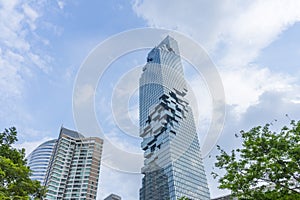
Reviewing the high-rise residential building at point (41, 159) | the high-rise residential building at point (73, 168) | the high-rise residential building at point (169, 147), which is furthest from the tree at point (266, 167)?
the high-rise residential building at point (41, 159)

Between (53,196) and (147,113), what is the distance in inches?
1828

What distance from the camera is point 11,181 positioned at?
12023 millimetres

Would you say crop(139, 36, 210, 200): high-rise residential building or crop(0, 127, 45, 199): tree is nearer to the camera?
crop(0, 127, 45, 199): tree

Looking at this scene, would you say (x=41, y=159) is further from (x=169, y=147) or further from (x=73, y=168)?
(x=169, y=147)

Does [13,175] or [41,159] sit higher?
[41,159]

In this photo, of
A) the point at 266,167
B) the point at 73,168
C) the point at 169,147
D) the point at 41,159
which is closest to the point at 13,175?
the point at 266,167

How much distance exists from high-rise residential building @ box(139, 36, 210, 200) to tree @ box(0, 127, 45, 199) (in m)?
64.4

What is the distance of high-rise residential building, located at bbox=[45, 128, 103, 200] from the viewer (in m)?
86.1

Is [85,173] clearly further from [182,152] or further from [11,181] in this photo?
[11,181]

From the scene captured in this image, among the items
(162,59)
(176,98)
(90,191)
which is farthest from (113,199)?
(162,59)

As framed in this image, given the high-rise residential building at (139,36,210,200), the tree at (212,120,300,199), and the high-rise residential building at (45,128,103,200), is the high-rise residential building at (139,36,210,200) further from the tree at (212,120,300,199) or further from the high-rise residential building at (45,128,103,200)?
A: the tree at (212,120,300,199)

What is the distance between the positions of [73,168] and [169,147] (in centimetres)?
3800

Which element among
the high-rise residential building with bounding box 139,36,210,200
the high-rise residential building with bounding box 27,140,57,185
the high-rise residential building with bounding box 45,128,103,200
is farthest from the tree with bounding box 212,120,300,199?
the high-rise residential building with bounding box 27,140,57,185

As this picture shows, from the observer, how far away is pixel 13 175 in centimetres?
1192
